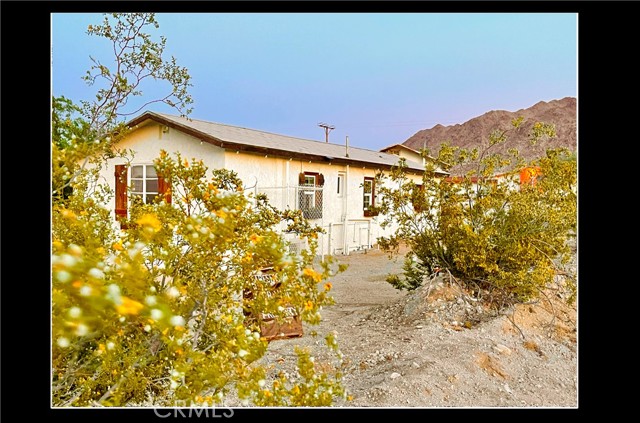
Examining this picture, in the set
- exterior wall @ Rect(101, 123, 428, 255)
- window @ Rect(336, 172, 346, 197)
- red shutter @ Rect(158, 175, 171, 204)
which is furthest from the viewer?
window @ Rect(336, 172, 346, 197)

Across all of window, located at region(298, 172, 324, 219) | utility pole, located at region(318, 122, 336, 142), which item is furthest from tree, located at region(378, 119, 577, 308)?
utility pole, located at region(318, 122, 336, 142)

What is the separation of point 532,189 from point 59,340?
2440 millimetres

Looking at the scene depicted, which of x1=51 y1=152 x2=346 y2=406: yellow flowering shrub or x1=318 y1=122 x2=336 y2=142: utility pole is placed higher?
x1=318 y1=122 x2=336 y2=142: utility pole

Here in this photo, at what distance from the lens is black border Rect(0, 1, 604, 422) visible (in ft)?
3.56

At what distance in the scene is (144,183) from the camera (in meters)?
1.79

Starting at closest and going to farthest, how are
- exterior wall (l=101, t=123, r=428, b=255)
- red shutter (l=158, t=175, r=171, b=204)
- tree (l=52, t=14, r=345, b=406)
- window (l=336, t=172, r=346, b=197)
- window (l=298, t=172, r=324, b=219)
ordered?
1. tree (l=52, t=14, r=345, b=406)
2. red shutter (l=158, t=175, r=171, b=204)
3. exterior wall (l=101, t=123, r=428, b=255)
4. window (l=298, t=172, r=324, b=219)
5. window (l=336, t=172, r=346, b=197)

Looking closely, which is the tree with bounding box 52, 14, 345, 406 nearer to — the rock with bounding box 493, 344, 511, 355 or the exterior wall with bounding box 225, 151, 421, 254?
the exterior wall with bounding box 225, 151, 421, 254

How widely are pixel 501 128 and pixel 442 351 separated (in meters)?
1.32

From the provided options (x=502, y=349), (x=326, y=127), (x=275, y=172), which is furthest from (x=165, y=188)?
(x=502, y=349)

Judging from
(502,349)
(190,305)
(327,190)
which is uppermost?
(327,190)

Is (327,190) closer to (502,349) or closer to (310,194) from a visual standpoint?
(310,194)
